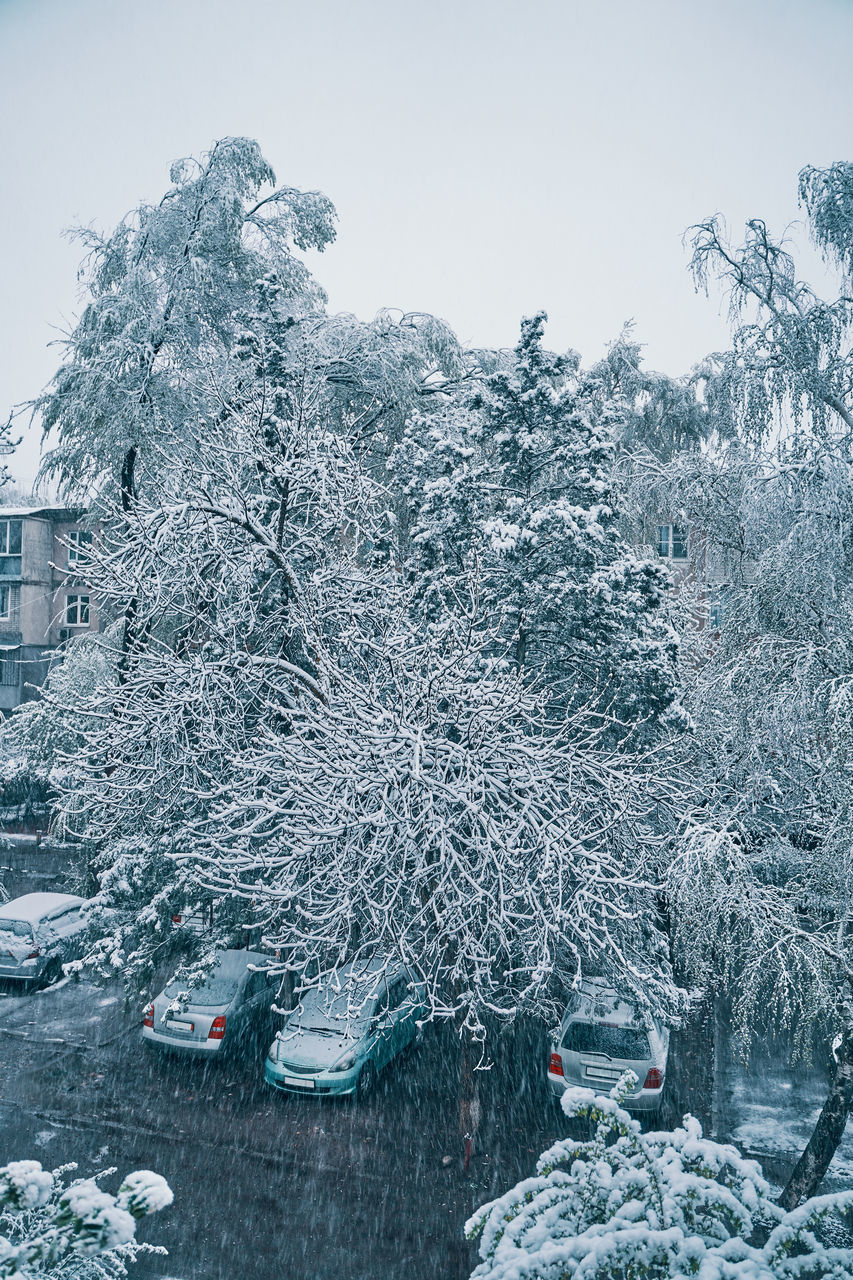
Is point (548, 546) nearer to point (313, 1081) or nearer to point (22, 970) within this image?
point (313, 1081)

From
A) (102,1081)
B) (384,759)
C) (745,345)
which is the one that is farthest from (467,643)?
(102,1081)

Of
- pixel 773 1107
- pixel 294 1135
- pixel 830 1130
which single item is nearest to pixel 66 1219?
pixel 294 1135

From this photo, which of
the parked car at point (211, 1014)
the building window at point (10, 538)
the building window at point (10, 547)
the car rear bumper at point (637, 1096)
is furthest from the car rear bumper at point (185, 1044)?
the building window at point (10, 538)

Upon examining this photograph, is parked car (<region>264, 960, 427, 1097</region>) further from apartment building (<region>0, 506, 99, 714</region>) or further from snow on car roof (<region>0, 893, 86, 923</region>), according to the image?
apartment building (<region>0, 506, 99, 714</region>)

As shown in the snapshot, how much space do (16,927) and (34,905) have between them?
674mm

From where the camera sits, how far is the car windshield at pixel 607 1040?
999 cm

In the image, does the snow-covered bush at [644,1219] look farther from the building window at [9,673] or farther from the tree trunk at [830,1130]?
the building window at [9,673]

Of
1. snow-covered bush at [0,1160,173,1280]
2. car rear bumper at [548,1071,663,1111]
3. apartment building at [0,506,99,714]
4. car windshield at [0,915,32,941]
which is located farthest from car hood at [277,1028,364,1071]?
apartment building at [0,506,99,714]

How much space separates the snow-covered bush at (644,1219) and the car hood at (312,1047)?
6.54 m

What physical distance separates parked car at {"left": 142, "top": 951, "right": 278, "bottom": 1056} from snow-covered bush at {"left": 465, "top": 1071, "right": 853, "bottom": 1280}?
24.3 ft

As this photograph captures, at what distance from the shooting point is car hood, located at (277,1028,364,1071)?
10.3m

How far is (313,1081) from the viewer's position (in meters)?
10.1

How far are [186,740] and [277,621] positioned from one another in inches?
83.6

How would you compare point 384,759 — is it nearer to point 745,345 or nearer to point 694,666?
point 745,345
